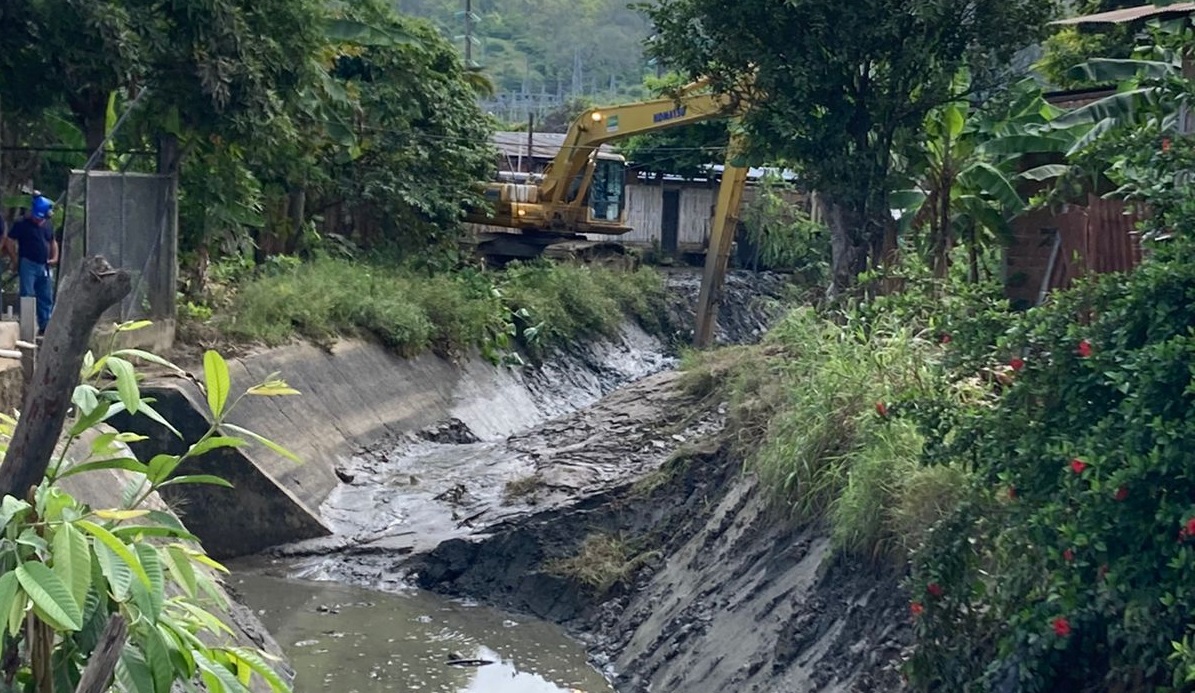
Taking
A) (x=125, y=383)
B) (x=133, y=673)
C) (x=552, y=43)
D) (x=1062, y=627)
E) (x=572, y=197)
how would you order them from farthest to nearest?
(x=552, y=43), (x=572, y=197), (x=1062, y=627), (x=125, y=383), (x=133, y=673)

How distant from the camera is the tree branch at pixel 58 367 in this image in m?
4.81

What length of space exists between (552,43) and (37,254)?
352ft

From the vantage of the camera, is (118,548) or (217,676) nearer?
(118,548)

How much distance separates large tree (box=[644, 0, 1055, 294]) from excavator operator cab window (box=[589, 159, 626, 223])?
54.6 feet

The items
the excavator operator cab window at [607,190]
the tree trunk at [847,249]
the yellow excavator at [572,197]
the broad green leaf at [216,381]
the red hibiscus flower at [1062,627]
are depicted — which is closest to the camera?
the broad green leaf at [216,381]

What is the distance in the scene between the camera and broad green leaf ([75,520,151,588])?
486cm

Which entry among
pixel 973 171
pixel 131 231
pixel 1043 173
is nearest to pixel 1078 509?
pixel 1043 173

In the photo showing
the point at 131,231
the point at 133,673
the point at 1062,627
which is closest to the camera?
the point at 133,673

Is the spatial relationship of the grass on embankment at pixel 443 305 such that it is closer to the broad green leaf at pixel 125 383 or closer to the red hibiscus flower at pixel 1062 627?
the broad green leaf at pixel 125 383

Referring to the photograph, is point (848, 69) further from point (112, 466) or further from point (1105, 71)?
point (112, 466)

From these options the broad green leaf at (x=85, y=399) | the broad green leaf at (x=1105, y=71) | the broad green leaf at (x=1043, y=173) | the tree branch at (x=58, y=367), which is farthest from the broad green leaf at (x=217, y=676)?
the broad green leaf at (x=1105, y=71)

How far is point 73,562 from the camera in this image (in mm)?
4766

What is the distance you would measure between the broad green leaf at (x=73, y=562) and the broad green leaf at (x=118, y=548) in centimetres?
6

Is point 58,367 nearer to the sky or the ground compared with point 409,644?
nearer to the sky
